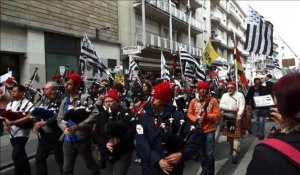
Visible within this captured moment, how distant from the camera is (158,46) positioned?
31.7 m

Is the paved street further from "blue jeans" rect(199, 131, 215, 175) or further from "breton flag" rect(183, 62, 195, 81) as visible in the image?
"breton flag" rect(183, 62, 195, 81)

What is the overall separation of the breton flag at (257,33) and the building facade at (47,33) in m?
9.42

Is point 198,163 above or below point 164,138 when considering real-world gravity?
below

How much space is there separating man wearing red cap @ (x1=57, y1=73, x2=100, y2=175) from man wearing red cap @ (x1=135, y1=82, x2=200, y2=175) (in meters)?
1.78

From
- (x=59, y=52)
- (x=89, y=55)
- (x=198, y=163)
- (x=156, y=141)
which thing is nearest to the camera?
(x=156, y=141)

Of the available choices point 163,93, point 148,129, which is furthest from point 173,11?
point 148,129

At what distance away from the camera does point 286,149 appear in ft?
6.14

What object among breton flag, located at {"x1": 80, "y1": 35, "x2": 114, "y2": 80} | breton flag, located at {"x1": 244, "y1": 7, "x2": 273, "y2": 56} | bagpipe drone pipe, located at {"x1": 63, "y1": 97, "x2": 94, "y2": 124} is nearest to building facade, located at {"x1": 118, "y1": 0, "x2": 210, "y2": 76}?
breton flag, located at {"x1": 244, "y1": 7, "x2": 273, "y2": 56}

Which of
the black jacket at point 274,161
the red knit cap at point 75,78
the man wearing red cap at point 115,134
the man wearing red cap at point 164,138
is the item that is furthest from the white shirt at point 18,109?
the black jacket at point 274,161

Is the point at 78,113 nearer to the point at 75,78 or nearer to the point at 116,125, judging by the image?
the point at 75,78

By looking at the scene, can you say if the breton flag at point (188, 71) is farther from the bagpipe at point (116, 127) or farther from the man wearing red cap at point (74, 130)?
the bagpipe at point (116, 127)

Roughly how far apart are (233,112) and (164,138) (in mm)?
5018

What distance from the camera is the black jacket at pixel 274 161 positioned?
6.07 ft

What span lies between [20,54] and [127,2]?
12.4m
